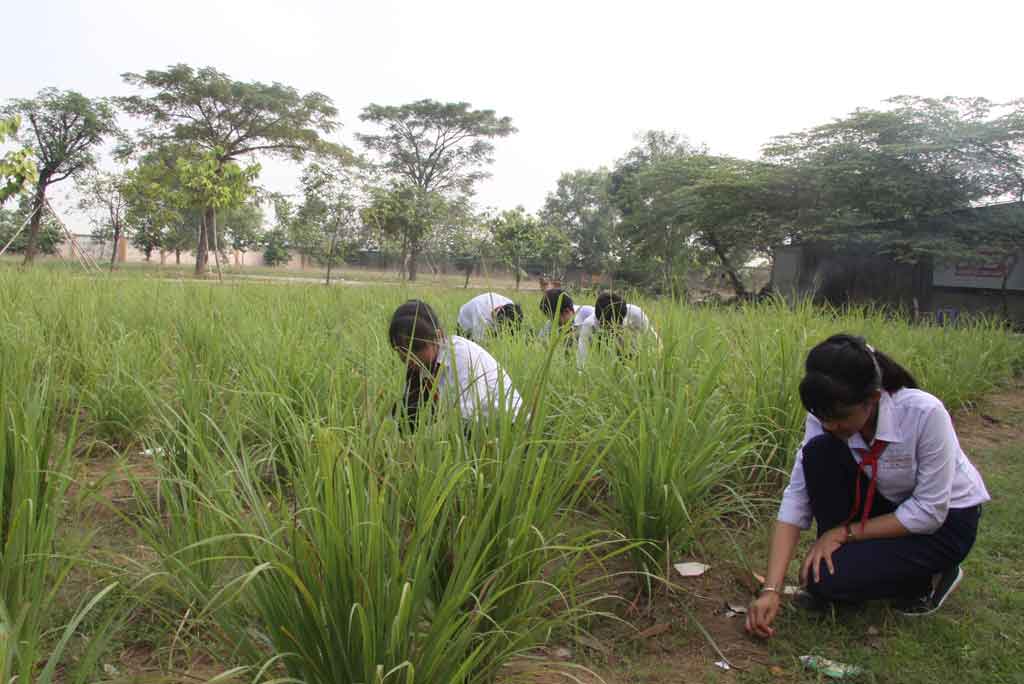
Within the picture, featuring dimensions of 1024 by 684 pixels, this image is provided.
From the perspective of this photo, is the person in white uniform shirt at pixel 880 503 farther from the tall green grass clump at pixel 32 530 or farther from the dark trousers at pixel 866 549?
the tall green grass clump at pixel 32 530

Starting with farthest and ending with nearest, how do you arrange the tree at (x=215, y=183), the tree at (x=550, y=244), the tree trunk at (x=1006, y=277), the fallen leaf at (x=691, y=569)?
the tree at (x=550, y=244), the tree at (x=215, y=183), the tree trunk at (x=1006, y=277), the fallen leaf at (x=691, y=569)

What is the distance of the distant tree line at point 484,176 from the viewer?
39.9ft

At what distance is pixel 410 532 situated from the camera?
147 centimetres

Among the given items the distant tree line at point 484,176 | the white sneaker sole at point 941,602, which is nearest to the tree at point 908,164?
the distant tree line at point 484,176

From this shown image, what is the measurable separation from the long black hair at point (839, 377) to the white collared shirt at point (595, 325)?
4.23 feet

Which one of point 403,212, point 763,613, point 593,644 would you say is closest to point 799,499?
point 763,613

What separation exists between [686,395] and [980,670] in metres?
1.08

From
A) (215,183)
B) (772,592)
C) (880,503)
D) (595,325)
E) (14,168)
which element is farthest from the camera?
(215,183)

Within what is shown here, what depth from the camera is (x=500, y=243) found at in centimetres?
2477

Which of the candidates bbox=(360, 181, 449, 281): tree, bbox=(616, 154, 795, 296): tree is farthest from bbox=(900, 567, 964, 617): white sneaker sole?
bbox=(360, 181, 449, 281): tree

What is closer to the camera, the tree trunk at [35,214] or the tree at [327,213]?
the tree trunk at [35,214]

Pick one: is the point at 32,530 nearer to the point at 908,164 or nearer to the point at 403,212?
the point at 908,164

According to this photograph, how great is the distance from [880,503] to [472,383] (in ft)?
4.40

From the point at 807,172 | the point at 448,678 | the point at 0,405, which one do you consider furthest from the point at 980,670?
the point at 807,172
